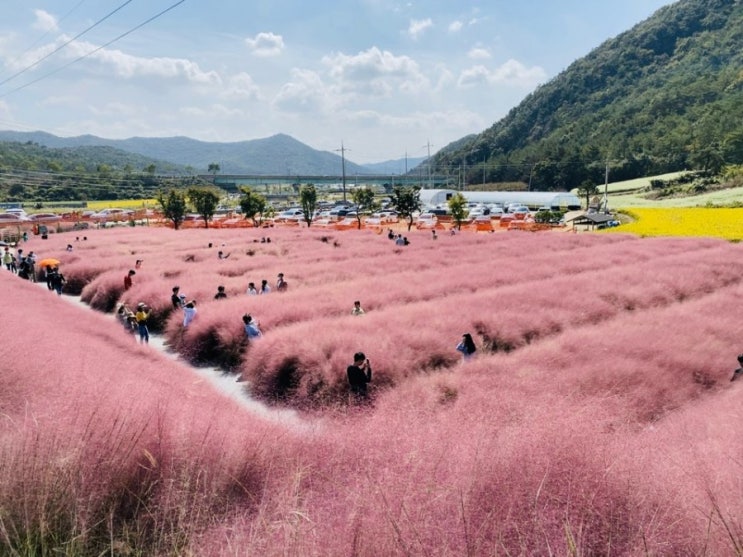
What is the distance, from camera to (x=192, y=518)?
3.88 metres

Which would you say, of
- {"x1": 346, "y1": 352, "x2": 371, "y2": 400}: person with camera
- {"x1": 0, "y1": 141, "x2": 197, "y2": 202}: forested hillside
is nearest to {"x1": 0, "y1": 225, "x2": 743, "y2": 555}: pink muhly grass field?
{"x1": 346, "y1": 352, "x2": 371, "y2": 400}: person with camera

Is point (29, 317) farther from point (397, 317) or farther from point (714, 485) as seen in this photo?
point (714, 485)

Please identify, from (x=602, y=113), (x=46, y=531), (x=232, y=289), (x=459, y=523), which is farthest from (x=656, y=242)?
(x=602, y=113)

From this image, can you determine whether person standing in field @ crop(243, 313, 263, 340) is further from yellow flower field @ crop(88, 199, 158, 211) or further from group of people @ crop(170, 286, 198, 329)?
yellow flower field @ crop(88, 199, 158, 211)

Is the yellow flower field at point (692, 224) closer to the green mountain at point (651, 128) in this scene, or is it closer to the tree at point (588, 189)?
the tree at point (588, 189)

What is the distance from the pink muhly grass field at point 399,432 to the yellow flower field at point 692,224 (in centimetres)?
2741

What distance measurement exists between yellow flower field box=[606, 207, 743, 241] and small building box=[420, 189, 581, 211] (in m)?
28.1

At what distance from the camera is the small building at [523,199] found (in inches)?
3359

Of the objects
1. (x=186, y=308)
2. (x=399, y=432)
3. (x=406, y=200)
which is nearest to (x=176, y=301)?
(x=186, y=308)

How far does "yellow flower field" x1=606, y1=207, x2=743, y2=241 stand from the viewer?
37.8 metres

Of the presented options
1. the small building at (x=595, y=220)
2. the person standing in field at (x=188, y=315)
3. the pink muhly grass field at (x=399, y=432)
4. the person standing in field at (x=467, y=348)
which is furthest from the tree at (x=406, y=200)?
the person standing in field at (x=467, y=348)

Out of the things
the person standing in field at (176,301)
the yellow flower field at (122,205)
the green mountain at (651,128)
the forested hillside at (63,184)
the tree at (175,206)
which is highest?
the green mountain at (651,128)

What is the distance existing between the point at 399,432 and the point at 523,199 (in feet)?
321

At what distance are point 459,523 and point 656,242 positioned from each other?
3345 cm
